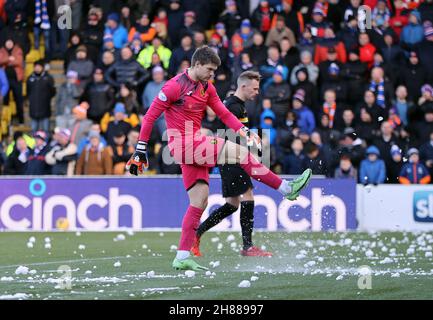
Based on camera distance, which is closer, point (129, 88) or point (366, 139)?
point (366, 139)

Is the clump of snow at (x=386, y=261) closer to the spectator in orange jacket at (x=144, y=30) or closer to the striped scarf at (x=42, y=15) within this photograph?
the spectator in orange jacket at (x=144, y=30)

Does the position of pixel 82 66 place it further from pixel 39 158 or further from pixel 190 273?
pixel 190 273

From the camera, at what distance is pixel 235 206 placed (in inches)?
571

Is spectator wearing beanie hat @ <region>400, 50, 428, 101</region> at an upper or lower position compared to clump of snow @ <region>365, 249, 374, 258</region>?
upper

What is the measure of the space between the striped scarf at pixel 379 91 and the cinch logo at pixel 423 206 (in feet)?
8.68

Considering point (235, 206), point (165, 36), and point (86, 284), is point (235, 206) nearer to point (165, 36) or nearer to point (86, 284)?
point (86, 284)

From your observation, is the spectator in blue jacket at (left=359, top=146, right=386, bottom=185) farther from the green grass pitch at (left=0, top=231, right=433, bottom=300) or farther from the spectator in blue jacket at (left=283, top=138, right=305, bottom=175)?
the green grass pitch at (left=0, top=231, right=433, bottom=300)

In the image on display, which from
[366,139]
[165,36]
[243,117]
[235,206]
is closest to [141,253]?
[235,206]

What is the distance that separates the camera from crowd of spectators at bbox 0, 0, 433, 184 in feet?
71.1

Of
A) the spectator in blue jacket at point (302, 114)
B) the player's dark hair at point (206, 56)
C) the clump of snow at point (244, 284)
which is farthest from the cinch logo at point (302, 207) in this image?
the clump of snow at point (244, 284)

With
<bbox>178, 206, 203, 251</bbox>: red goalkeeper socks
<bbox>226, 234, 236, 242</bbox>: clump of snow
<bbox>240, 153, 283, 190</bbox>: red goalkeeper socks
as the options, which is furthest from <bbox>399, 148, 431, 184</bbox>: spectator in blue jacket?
<bbox>178, 206, 203, 251</bbox>: red goalkeeper socks

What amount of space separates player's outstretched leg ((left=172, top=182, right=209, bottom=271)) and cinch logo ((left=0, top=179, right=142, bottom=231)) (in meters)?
8.33

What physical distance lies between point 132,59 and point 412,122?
5951 millimetres

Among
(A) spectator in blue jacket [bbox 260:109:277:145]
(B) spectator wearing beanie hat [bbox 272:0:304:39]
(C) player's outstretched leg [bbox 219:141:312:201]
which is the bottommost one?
(C) player's outstretched leg [bbox 219:141:312:201]
